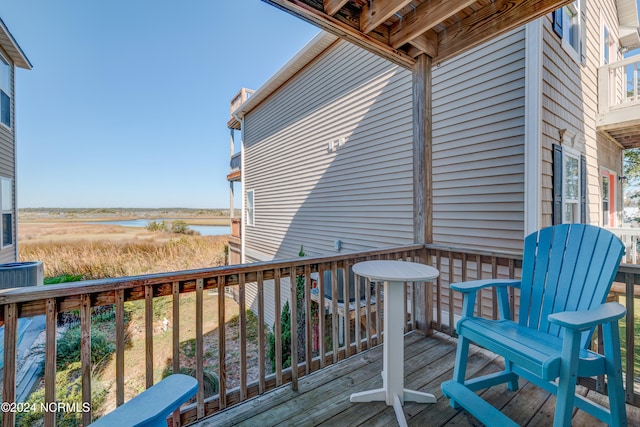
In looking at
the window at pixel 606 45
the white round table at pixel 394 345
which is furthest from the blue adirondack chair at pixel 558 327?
the window at pixel 606 45

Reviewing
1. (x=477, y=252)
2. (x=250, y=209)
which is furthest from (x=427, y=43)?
(x=250, y=209)

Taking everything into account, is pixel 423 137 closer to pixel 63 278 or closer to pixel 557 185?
pixel 557 185

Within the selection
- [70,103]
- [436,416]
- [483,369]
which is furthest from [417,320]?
[70,103]

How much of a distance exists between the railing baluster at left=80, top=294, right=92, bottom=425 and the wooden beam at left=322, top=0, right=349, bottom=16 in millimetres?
2315

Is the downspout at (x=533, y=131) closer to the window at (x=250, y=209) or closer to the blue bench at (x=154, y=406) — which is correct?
the blue bench at (x=154, y=406)

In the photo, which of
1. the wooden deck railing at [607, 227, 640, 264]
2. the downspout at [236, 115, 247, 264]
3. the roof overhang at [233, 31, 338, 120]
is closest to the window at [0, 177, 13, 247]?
the downspout at [236, 115, 247, 264]

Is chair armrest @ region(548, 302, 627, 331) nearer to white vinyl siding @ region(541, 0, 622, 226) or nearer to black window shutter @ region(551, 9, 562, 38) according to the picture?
white vinyl siding @ region(541, 0, 622, 226)

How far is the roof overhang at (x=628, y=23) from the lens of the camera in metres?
5.96

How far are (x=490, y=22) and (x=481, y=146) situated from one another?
5.12 feet

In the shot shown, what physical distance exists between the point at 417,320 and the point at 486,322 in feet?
4.02

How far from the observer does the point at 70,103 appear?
1036 cm

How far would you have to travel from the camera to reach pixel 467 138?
143 inches

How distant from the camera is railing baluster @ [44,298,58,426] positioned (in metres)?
1.23

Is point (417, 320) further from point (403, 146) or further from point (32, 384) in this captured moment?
point (32, 384)
